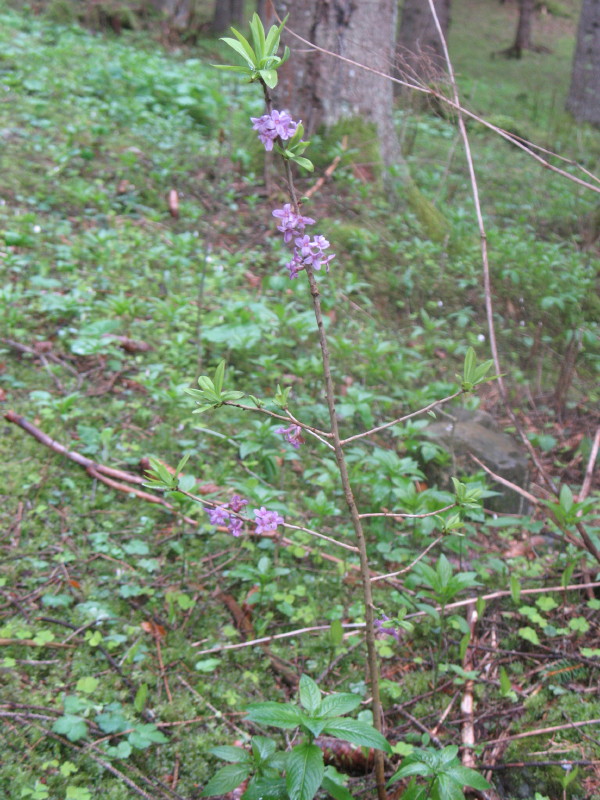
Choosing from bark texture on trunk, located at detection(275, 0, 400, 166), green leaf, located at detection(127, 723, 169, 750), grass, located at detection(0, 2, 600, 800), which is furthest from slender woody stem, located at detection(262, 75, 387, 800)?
bark texture on trunk, located at detection(275, 0, 400, 166)

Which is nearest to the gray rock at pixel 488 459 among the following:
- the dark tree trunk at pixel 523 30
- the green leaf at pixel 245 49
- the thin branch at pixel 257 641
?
the thin branch at pixel 257 641

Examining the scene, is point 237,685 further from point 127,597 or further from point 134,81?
point 134,81

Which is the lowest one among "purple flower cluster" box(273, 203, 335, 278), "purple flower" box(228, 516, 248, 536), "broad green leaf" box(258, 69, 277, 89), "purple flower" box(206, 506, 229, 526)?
"purple flower" box(228, 516, 248, 536)

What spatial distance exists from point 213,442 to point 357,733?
188cm

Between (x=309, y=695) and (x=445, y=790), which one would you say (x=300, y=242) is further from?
(x=445, y=790)

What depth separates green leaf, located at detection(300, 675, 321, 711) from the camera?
1529 mm

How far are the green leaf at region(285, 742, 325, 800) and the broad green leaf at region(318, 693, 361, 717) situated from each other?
86 millimetres

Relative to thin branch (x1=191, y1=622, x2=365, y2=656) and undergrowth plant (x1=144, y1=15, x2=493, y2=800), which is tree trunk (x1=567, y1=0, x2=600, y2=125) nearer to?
thin branch (x1=191, y1=622, x2=365, y2=656)

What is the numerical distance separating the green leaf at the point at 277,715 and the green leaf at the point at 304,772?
0.06 m

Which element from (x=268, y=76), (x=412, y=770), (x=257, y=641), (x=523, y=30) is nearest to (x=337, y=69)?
(x=268, y=76)

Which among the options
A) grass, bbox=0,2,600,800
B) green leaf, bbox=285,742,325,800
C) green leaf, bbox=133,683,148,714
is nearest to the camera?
green leaf, bbox=285,742,325,800

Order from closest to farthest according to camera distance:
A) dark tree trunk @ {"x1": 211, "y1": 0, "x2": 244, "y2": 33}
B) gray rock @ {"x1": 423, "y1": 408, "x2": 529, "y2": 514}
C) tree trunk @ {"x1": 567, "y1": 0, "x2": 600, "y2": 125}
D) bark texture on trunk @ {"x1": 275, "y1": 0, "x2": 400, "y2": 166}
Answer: gray rock @ {"x1": 423, "y1": 408, "x2": 529, "y2": 514}, bark texture on trunk @ {"x1": 275, "y1": 0, "x2": 400, "y2": 166}, tree trunk @ {"x1": 567, "y1": 0, "x2": 600, "y2": 125}, dark tree trunk @ {"x1": 211, "y1": 0, "x2": 244, "y2": 33}

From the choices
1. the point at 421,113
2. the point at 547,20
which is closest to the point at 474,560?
the point at 421,113

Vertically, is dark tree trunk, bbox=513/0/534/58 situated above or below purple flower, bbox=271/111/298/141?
above
